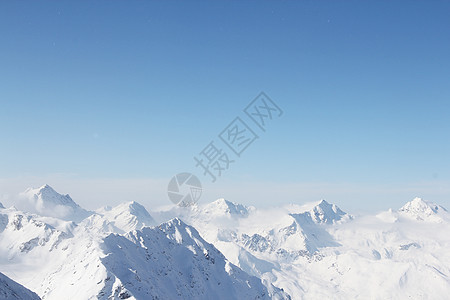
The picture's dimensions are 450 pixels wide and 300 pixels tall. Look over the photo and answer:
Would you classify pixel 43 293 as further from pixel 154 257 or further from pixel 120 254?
pixel 154 257

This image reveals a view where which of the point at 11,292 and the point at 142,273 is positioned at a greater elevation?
the point at 11,292

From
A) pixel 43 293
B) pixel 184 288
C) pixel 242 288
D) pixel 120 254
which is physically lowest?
pixel 242 288

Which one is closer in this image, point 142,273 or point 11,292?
point 11,292

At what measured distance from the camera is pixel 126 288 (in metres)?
104

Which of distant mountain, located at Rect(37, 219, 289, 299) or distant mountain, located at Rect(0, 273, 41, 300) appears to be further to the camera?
distant mountain, located at Rect(37, 219, 289, 299)

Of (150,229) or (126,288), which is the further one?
(150,229)

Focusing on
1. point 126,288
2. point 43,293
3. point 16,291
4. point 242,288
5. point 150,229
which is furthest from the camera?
point 242,288

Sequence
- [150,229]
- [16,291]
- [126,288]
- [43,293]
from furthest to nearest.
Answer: [150,229]
[43,293]
[126,288]
[16,291]

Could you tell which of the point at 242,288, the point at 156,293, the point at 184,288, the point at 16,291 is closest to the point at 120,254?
the point at 156,293

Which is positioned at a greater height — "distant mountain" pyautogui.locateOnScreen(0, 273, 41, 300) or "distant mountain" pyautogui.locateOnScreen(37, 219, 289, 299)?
"distant mountain" pyautogui.locateOnScreen(0, 273, 41, 300)

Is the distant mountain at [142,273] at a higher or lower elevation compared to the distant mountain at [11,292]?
lower

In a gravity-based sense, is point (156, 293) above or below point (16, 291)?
below

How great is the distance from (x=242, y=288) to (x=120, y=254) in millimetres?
93153

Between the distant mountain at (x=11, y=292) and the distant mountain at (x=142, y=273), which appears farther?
the distant mountain at (x=142, y=273)
